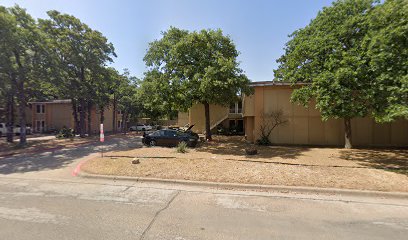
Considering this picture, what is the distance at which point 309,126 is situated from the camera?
58.4 ft

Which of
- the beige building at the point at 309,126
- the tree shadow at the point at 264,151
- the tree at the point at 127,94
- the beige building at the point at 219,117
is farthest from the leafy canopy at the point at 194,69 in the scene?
the tree at the point at 127,94

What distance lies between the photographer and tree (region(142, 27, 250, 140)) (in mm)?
15148

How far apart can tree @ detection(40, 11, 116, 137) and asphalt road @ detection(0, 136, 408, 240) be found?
18.6 m

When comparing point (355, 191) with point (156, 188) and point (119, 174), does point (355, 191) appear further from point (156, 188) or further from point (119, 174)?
point (119, 174)

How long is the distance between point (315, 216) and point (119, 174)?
21.6 feet

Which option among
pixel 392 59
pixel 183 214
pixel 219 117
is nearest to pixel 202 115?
pixel 219 117

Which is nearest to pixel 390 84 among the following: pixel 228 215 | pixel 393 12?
pixel 393 12

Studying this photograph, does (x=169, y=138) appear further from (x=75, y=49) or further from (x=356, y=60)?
(x=75, y=49)


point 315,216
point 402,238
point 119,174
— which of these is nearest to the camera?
point 402,238

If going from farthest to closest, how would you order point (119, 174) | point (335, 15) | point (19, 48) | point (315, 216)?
1. point (19, 48)
2. point (335, 15)
3. point (119, 174)
4. point (315, 216)

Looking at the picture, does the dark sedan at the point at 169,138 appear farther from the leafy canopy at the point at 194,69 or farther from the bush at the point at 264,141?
the bush at the point at 264,141

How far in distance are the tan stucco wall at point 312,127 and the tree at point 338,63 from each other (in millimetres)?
2087

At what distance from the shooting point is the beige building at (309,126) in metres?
17.3

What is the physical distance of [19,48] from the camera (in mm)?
17703
